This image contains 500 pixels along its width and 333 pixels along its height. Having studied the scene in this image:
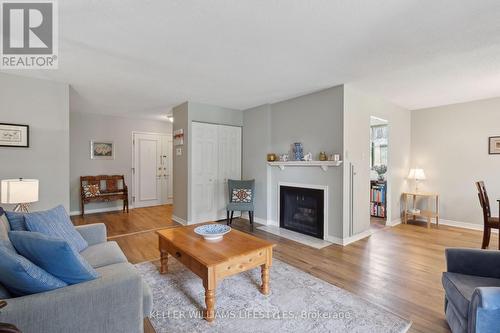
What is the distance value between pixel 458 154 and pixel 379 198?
64.7 inches

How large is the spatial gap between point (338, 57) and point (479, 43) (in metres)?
1.28

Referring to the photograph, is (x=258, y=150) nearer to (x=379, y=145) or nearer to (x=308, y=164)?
(x=308, y=164)

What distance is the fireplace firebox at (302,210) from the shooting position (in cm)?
395

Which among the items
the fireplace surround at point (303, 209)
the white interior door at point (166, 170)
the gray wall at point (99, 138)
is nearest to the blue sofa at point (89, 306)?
the fireplace surround at point (303, 209)

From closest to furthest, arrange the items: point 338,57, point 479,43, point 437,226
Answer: point 479,43
point 338,57
point 437,226

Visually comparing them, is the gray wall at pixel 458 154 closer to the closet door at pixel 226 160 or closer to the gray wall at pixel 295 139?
the gray wall at pixel 295 139

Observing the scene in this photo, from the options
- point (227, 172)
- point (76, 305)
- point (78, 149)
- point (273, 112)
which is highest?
point (273, 112)

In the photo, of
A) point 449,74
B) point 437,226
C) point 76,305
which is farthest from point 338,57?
point 437,226

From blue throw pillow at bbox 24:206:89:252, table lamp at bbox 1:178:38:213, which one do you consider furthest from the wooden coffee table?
table lamp at bbox 1:178:38:213

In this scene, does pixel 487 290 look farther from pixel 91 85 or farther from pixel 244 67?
pixel 91 85

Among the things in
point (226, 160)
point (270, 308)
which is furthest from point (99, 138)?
point (270, 308)

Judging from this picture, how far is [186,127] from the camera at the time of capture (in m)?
4.62

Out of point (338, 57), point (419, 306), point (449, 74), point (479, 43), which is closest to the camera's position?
point (419, 306)

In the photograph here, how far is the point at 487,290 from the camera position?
1297 mm
